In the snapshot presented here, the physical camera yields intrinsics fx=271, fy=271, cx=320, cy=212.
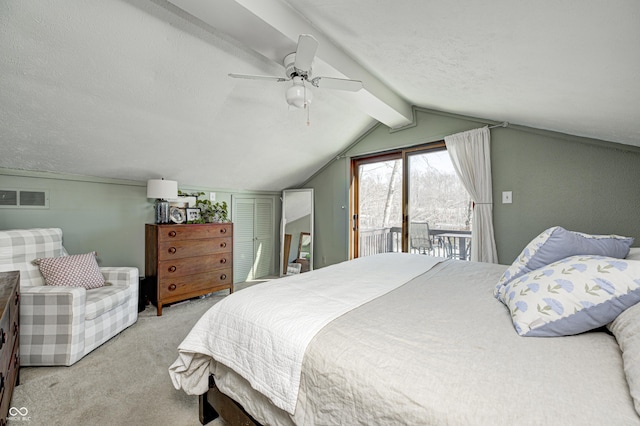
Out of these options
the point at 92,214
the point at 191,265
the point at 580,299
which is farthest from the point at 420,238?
the point at 92,214

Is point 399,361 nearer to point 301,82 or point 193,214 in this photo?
point 301,82

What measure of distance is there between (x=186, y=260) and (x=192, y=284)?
31 centimetres

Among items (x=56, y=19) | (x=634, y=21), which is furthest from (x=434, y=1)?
(x=56, y=19)

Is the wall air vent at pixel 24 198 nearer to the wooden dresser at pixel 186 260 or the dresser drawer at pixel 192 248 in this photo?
the wooden dresser at pixel 186 260

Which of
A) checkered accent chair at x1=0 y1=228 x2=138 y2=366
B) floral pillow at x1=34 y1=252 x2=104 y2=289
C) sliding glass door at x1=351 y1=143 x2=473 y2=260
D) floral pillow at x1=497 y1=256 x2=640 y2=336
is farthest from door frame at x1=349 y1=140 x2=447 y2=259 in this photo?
floral pillow at x1=34 y1=252 x2=104 y2=289

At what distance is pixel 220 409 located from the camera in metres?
1.36

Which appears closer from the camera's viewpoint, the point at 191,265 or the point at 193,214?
the point at 191,265

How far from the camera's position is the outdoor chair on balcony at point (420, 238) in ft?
11.8

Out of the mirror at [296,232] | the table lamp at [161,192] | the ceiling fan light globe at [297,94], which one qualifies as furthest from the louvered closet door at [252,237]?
the ceiling fan light globe at [297,94]

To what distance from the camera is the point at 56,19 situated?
1577mm

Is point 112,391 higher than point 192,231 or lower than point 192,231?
lower

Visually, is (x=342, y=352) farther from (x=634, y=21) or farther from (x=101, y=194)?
(x=101, y=194)

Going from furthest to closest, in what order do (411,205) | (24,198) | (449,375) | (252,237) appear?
(252,237)
(411,205)
(24,198)
(449,375)

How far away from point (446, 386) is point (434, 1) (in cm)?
160
